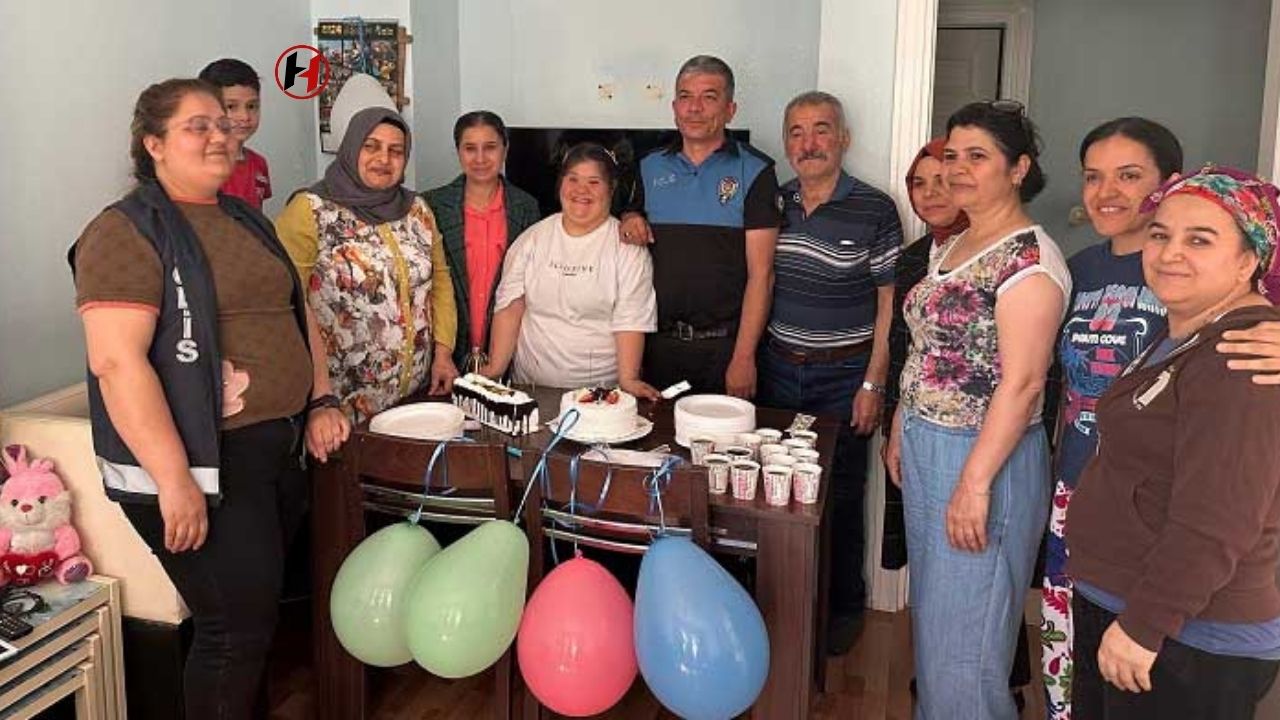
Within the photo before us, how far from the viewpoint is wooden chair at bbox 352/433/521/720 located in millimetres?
2008

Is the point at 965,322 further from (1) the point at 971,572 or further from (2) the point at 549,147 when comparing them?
(2) the point at 549,147

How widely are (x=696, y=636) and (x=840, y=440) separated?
1.27m

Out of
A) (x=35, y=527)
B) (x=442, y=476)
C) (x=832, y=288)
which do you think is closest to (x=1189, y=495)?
(x=442, y=476)

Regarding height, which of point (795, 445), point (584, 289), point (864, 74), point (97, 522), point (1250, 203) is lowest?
point (97, 522)

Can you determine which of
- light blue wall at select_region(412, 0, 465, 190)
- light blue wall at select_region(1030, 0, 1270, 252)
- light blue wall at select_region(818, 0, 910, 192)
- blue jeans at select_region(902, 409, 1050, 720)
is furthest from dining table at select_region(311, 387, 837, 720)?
light blue wall at select_region(1030, 0, 1270, 252)

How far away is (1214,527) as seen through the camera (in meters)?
1.22

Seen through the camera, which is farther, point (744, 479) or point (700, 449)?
point (700, 449)

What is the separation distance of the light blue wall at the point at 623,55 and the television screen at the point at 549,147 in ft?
0.82

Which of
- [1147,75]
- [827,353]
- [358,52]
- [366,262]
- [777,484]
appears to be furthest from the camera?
[1147,75]

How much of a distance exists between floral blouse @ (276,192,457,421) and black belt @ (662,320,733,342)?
0.68m

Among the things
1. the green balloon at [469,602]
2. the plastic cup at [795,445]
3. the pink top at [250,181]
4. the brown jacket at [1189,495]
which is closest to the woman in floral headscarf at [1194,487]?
the brown jacket at [1189,495]

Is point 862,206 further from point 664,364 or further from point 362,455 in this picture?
point 362,455

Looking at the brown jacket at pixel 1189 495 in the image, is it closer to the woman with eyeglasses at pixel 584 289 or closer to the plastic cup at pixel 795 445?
the plastic cup at pixel 795 445

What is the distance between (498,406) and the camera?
2.22 metres
